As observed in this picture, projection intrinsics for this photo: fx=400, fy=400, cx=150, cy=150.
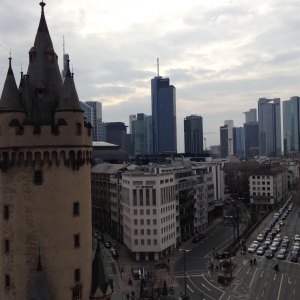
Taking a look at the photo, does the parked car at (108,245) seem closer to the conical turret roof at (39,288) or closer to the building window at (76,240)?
the building window at (76,240)

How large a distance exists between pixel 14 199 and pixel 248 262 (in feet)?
250

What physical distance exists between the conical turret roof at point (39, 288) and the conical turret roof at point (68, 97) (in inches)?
488

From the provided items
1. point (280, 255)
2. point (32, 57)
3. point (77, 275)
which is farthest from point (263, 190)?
point (32, 57)

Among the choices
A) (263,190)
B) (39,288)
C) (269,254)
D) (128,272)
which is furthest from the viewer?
(263,190)

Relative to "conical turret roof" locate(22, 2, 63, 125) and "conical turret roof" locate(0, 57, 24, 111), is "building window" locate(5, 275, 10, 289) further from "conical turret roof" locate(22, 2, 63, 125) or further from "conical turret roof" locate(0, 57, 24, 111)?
"conical turret roof" locate(0, 57, 24, 111)

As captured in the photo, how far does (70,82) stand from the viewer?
33094 mm

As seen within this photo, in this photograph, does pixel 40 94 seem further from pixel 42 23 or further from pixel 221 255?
pixel 221 255

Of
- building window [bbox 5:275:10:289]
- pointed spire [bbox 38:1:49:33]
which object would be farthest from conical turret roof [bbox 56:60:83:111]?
building window [bbox 5:275:10:289]

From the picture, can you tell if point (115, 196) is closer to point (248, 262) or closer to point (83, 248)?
point (248, 262)

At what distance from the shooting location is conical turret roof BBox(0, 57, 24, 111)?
32.1m

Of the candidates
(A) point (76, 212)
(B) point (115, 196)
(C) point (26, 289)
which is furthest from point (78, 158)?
(B) point (115, 196)

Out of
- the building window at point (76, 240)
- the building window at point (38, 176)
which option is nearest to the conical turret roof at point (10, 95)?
the building window at point (38, 176)

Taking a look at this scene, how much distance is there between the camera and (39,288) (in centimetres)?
3073

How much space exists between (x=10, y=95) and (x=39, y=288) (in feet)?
50.5
